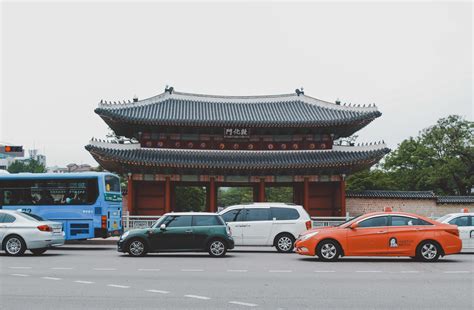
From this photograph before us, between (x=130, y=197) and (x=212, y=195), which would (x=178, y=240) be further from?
(x=212, y=195)

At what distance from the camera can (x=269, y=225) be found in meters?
19.2

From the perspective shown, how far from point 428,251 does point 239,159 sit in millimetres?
18131

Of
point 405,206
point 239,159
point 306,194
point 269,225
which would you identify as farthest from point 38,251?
point 405,206

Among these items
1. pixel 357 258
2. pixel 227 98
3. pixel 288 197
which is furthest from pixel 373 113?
pixel 288 197

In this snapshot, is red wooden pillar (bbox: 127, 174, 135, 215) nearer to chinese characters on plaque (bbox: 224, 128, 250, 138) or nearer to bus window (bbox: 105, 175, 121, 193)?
chinese characters on plaque (bbox: 224, 128, 250, 138)

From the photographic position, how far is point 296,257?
56.1 feet

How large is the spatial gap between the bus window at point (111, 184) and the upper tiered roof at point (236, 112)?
9.60m

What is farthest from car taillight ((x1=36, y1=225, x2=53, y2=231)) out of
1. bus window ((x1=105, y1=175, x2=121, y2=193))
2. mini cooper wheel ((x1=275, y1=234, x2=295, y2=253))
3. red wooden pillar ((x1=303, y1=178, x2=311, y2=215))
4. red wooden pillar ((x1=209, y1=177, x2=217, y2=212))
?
red wooden pillar ((x1=303, y1=178, x2=311, y2=215))

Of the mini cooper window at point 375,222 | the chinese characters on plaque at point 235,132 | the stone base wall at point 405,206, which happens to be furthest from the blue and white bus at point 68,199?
the stone base wall at point 405,206

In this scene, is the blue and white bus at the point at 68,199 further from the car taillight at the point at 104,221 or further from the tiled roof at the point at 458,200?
the tiled roof at the point at 458,200

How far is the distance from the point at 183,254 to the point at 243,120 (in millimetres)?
15739

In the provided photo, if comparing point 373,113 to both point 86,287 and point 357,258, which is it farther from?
point 86,287

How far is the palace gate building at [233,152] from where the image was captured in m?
31.8

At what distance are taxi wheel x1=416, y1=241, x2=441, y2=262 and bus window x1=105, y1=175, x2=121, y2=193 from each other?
11.9 meters
